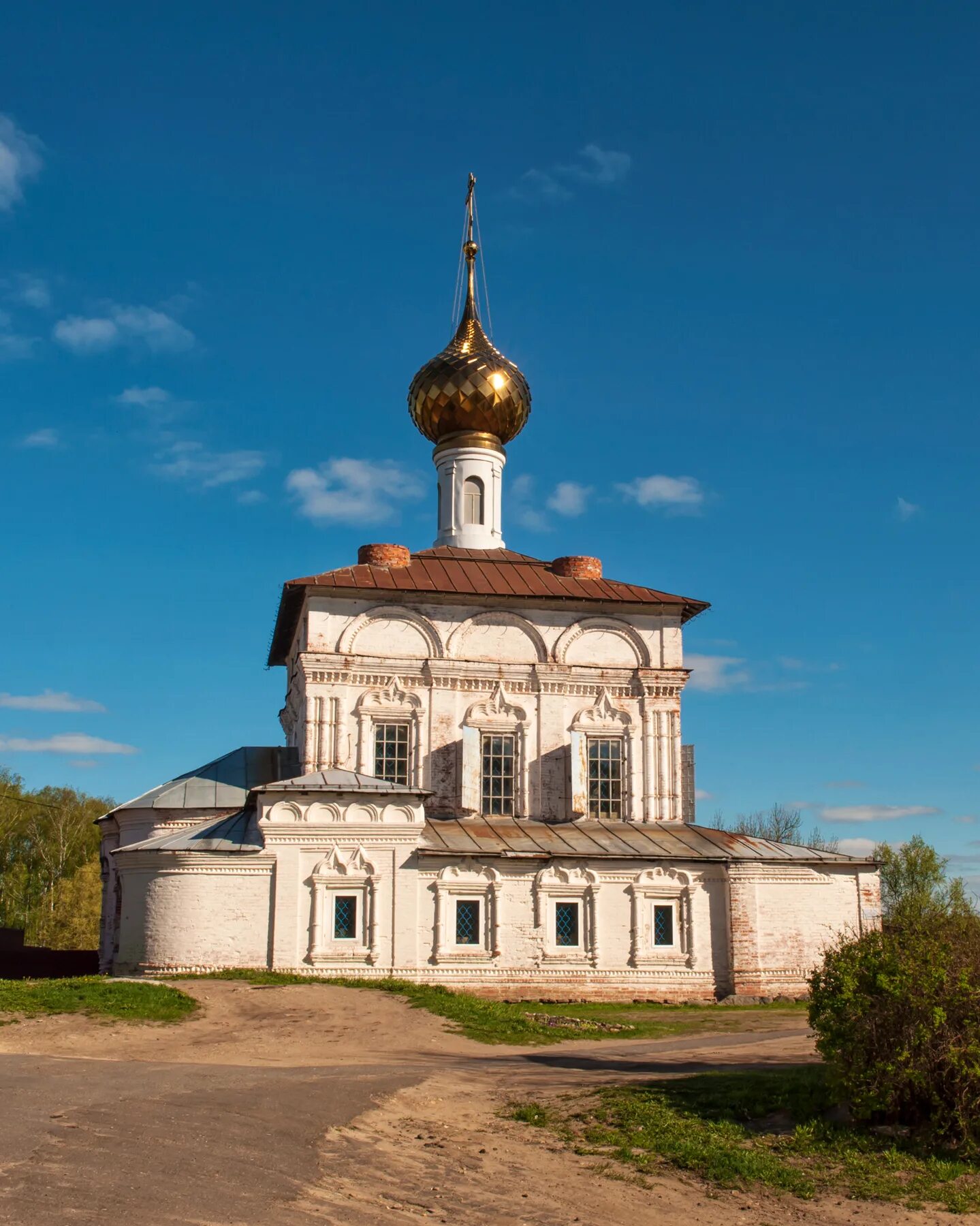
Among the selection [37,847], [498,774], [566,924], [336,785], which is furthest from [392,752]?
[37,847]

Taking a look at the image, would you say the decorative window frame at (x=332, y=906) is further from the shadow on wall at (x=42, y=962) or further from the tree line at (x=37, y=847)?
the tree line at (x=37, y=847)

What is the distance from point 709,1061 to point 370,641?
1081 centimetres

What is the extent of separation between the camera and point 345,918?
17.9 m

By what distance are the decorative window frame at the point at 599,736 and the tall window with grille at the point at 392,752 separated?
2887 millimetres

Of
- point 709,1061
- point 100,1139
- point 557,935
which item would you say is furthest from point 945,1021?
point 557,935

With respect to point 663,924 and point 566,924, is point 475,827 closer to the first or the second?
point 566,924

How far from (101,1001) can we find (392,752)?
7.44 m

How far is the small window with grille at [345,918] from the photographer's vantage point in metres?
17.8

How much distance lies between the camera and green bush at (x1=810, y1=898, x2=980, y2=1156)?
8.02 metres

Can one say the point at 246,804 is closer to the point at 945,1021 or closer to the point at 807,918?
the point at 807,918

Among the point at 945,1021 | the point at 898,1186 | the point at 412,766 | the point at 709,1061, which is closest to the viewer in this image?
the point at 898,1186

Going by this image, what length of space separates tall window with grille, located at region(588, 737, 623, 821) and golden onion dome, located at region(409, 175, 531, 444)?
736 cm

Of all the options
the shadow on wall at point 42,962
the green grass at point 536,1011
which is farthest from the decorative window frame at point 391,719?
the shadow on wall at point 42,962

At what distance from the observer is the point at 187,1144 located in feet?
25.2
